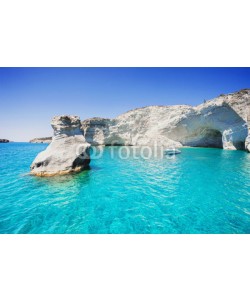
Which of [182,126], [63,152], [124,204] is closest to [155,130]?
[182,126]

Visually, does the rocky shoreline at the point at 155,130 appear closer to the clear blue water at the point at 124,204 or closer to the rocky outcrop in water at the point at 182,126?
the rocky outcrop in water at the point at 182,126

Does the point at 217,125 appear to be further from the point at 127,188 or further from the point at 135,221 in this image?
the point at 135,221

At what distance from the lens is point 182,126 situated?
45750 mm

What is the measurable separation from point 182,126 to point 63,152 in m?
39.2

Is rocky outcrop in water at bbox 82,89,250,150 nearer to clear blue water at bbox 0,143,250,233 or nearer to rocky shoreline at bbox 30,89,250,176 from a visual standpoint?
rocky shoreline at bbox 30,89,250,176

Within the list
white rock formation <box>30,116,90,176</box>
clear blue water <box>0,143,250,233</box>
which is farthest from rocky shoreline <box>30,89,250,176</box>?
clear blue water <box>0,143,250,233</box>

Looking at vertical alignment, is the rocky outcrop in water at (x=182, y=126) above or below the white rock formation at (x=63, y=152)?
above

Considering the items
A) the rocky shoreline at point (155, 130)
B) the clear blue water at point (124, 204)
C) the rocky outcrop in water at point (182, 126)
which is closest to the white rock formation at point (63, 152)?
the rocky shoreline at point (155, 130)

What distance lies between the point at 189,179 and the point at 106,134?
45.7 m

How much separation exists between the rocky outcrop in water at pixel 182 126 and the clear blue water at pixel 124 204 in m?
28.0

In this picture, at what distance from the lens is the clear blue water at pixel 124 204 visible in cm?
679

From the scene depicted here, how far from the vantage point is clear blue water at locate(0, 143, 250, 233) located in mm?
6789

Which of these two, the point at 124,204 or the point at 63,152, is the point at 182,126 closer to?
the point at 63,152

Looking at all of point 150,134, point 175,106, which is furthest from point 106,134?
point 175,106
